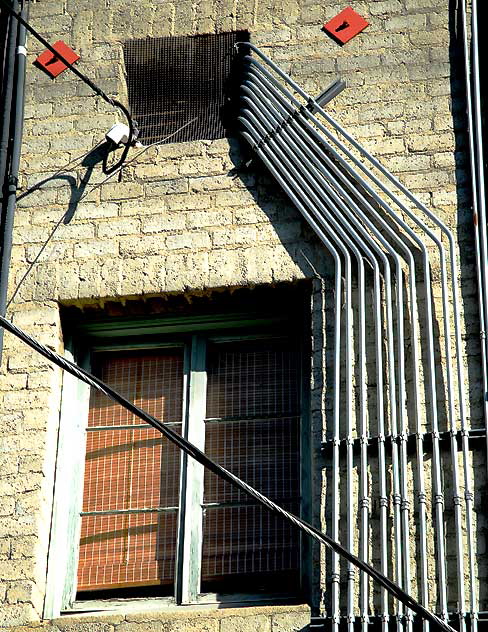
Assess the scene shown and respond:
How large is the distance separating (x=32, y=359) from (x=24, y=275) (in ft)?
2.00

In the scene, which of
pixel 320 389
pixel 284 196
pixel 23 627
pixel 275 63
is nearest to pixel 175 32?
pixel 275 63

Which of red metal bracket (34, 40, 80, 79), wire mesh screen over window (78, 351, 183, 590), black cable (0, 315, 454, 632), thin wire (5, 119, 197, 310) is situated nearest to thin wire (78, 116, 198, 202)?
thin wire (5, 119, 197, 310)

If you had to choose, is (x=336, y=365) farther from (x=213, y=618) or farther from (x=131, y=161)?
(x=131, y=161)

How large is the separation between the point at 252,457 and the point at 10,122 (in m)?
2.77

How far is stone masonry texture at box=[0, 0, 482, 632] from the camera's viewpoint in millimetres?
8328

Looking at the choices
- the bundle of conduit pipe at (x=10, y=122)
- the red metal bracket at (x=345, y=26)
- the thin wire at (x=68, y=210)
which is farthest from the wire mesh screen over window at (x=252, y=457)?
the red metal bracket at (x=345, y=26)

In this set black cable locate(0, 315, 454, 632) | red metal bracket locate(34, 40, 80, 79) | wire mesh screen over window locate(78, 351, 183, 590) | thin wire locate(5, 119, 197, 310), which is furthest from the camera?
red metal bracket locate(34, 40, 80, 79)

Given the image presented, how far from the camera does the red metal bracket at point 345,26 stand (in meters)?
9.52

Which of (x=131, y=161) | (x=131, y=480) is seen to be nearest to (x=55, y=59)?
(x=131, y=161)

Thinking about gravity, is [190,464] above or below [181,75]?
below

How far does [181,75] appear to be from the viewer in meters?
9.76

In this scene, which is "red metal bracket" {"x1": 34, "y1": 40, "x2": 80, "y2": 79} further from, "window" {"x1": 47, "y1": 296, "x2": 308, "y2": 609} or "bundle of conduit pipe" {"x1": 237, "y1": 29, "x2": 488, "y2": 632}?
"window" {"x1": 47, "y1": 296, "x2": 308, "y2": 609}

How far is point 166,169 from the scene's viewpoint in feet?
30.5

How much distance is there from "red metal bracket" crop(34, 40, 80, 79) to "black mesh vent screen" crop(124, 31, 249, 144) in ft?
1.20
